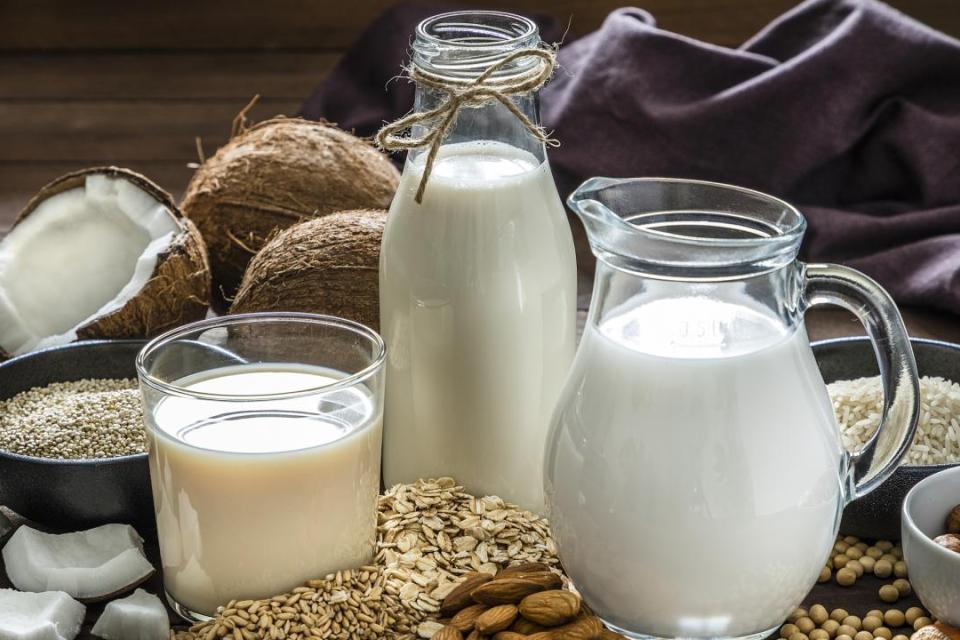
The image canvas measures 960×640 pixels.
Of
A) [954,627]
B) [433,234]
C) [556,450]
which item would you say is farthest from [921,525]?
[433,234]

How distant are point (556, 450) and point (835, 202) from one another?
0.89 metres

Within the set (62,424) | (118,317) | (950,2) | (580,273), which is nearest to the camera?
(62,424)

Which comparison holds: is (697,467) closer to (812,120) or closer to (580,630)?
(580,630)

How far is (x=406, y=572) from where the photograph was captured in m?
0.84

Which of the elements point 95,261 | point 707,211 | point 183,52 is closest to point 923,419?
point 707,211

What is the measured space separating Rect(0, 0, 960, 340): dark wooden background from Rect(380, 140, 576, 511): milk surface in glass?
3.28ft

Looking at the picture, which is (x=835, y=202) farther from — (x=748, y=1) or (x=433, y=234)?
(x=433, y=234)

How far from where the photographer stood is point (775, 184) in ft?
4.98

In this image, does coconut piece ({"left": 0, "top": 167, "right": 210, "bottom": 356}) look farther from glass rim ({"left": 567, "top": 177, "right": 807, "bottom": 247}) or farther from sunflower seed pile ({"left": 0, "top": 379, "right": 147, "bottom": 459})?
glass rim ({"left": 567, "top": 177, "right": 807, "bottom": 247})

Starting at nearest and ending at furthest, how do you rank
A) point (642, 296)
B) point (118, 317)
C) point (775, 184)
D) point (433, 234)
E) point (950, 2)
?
point (642, 296) → point (433, 234) → point (118, 317) → point (775, 184) → point (950, 2)

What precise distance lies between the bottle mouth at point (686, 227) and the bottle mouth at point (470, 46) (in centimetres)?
12

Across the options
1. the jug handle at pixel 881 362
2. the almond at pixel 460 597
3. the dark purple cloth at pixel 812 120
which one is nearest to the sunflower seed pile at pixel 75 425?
the almond at pixel 460 597

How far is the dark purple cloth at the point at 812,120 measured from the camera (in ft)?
4.80

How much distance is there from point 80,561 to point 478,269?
0.34 metres
